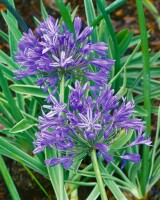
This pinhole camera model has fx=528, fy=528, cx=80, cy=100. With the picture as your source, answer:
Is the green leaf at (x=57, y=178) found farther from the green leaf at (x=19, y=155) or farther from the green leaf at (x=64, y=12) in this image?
the green leaf at (x=64, y=12)

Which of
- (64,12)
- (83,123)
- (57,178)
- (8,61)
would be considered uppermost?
(64,12)

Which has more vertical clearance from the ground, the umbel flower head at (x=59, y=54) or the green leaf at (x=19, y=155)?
the umbel flower head at (x=59, y=54)

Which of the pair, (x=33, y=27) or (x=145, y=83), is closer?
(x=145, y=83)

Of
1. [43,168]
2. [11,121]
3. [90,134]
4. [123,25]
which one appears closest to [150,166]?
[43,168]

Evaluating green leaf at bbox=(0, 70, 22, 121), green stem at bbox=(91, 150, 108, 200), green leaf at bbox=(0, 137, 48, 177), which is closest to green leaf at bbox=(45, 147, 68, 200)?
green leaf at bbox=(0, 137, 48, 177)

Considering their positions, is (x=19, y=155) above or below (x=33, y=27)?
below

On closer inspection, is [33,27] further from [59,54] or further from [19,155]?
[59,54]

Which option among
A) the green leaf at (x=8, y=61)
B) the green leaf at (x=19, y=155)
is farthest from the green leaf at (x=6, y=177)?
the green leaf at (x=8, y=61)

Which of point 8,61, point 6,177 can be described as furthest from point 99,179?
point 8,61

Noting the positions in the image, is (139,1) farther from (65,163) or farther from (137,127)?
(65,163)

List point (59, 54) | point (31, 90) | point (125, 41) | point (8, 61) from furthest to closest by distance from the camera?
1. point (125, 41)
2. point (8, 61)
3. point (31, 90)
4. point (59, 54)

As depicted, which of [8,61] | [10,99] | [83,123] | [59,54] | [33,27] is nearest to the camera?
[83,123]
